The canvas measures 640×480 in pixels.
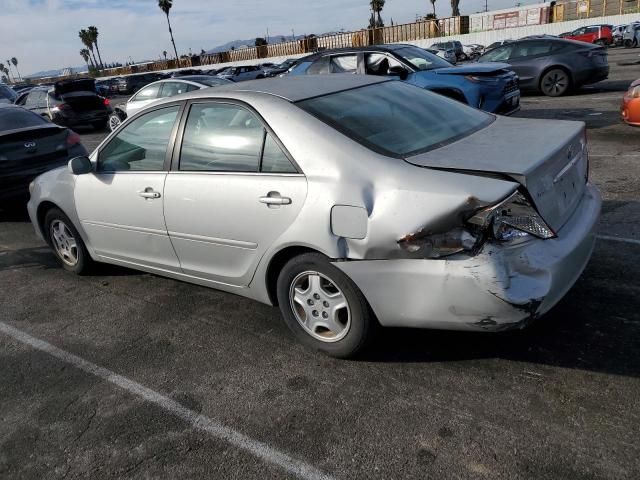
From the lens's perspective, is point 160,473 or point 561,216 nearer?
point 160,473

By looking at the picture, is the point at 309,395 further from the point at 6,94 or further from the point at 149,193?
the point at 6,94

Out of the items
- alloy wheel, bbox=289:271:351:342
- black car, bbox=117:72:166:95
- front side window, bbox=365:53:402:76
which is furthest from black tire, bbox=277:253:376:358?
black car, bbox=117:72:166:95

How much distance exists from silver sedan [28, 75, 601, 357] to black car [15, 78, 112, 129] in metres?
13.3

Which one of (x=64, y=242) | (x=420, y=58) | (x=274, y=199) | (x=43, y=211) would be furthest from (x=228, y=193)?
(x=420, y=58)

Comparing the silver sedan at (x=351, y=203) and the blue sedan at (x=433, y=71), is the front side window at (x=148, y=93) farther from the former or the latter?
the silver sedan at (x=351, y=203)

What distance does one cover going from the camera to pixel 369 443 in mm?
2496

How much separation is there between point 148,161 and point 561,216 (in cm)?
280

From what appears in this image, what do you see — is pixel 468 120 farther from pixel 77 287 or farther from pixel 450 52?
pixel 450 52

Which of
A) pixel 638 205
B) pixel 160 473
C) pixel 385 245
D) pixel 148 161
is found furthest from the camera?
pixel 638 205

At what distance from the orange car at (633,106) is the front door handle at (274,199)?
23.1ft

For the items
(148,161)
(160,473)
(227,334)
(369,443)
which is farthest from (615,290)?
(148,161)

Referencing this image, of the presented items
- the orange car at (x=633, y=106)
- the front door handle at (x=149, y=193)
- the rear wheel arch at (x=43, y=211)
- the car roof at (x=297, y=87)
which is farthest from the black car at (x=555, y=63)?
the front door handle at (x=149, y=193)

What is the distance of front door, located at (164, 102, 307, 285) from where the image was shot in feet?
10.2

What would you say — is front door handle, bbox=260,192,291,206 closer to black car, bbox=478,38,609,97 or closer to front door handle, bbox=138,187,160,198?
front door handle, bbox=138,187,160,198
